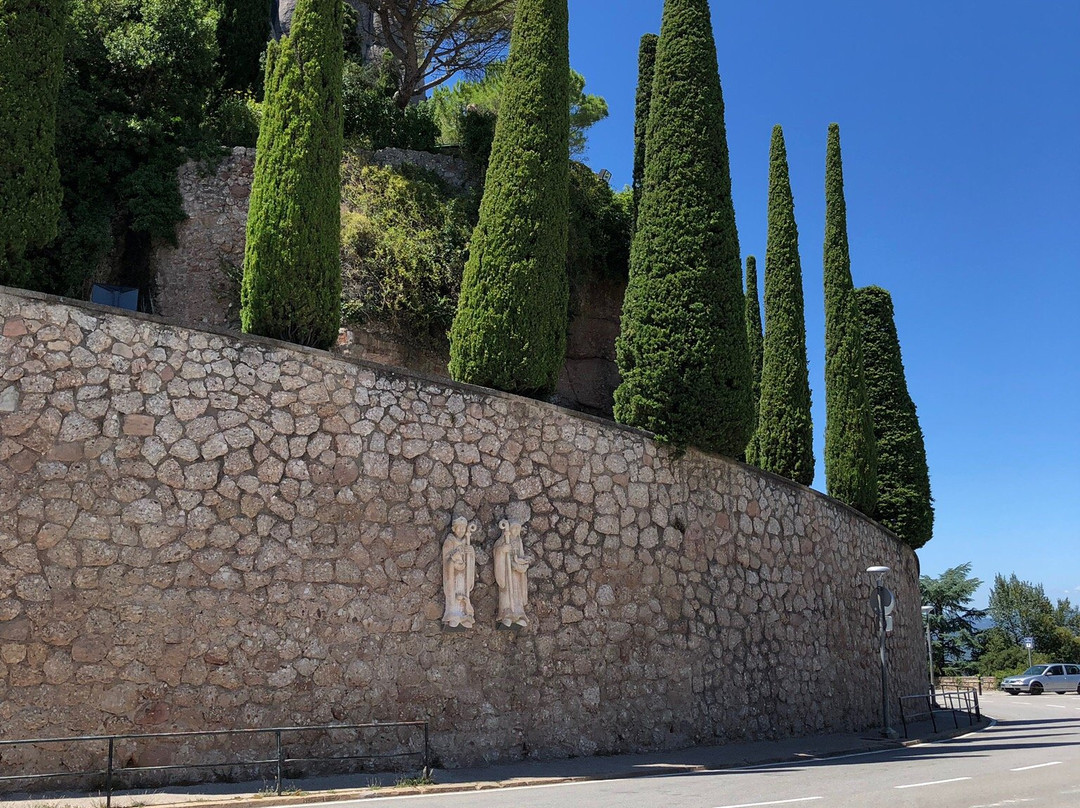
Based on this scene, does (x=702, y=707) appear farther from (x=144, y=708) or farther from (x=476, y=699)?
(x=144, y=708)

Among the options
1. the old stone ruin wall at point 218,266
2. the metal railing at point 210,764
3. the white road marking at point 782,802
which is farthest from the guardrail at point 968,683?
the metal railing at point 210,764

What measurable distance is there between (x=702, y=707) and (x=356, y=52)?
65.5 ft

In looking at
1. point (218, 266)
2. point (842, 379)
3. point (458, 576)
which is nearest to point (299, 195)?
point (458, 576)

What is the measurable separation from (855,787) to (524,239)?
28.4 ft

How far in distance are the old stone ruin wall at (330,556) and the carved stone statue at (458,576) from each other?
0.52ft

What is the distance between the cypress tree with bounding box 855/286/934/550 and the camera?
23.3m

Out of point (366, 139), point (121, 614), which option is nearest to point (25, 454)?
point (121, 614)

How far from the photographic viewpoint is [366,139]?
846 inches

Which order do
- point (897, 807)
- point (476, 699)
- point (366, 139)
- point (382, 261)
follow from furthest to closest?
point (366, 139) < point (382, 261) < point (476, 699) < point (897, 807)

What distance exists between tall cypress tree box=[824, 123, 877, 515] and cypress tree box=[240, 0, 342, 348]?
13.2 metres

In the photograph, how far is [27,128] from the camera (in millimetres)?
11547

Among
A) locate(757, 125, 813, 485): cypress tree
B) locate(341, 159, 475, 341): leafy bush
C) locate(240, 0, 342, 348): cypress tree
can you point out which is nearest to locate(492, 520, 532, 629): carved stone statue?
locate(240, 0, 342, 348): cypress tree

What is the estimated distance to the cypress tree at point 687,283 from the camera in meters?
15.2

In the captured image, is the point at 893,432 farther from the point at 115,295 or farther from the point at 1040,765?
the point at 115,295
